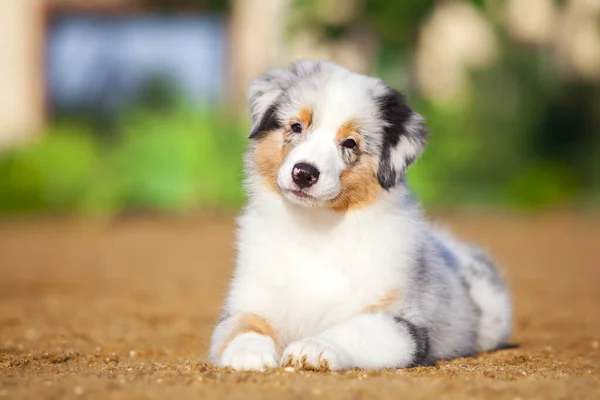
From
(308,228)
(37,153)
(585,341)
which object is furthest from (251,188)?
(37,153)

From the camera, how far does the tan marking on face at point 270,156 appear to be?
582cm

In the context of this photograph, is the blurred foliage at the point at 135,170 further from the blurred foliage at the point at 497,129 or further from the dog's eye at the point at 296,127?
the dog's eye at the point at 296,127

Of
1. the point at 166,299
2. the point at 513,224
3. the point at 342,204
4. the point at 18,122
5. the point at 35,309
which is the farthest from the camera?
the point at 18,122

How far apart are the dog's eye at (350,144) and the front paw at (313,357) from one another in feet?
3.89

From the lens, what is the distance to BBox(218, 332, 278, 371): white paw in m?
5.06

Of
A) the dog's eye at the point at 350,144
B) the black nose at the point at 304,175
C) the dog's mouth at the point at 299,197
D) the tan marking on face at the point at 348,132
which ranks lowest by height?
the dog's mouth at the point at 299,197

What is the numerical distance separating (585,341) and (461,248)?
1.08 metres

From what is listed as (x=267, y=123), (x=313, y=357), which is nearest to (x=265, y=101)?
(x=267, y=123)

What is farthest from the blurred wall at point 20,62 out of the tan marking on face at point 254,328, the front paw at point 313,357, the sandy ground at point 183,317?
the front paw at point 313,357

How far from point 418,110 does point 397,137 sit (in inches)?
530

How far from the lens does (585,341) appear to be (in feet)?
23.6

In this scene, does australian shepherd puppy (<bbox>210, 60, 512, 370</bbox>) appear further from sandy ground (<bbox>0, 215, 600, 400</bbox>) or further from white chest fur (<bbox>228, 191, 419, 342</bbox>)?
sandy ground (<bbox>0, 215, 600, 400</bbox>)

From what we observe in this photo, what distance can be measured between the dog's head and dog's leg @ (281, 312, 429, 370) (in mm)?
718

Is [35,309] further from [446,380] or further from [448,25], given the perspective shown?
[448,25]
